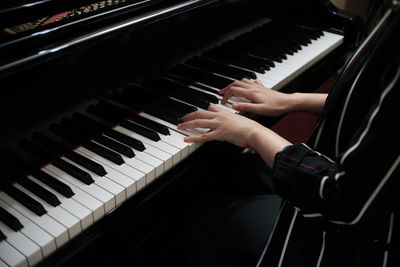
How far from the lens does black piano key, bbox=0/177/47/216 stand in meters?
0.83

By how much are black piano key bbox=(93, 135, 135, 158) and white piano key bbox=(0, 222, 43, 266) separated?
318mm

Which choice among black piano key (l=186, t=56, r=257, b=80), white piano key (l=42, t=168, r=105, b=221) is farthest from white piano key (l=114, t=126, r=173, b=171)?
black piano key (l=186, t=56, r=257, b=80)

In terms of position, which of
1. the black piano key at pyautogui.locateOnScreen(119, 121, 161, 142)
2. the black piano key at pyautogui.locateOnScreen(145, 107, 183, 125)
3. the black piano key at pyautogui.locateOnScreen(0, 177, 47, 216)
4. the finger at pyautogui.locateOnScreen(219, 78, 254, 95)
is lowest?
the black piano key at pyautogui.locateOnScreen(0, 177, 47, 216)

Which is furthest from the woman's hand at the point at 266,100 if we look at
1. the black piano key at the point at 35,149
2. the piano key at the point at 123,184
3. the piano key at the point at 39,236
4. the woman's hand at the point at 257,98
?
the piano key at the point at 39,236

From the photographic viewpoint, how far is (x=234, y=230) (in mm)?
1115

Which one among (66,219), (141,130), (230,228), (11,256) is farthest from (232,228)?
(11,256)

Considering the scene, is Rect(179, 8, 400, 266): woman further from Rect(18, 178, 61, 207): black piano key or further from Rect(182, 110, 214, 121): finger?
Rect(18, 178, 61, 207): black piano key

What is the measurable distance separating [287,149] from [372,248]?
294 mm

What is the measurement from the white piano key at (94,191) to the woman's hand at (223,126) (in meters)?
0.28

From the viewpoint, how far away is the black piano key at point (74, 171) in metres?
0.91

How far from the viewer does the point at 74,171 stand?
93cm

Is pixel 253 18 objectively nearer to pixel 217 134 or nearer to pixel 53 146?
pixel 217 134

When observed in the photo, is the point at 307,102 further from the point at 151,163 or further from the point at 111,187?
the point at 111,187

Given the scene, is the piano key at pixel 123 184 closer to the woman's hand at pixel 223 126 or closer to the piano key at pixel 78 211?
the piano key at pixel 78 211
